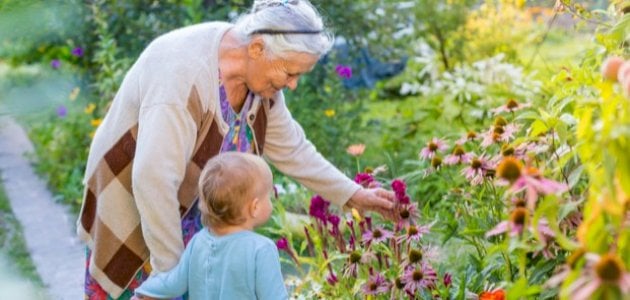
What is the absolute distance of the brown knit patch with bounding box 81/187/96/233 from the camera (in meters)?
2.92

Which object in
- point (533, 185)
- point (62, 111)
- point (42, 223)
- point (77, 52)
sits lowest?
point (62, 111)

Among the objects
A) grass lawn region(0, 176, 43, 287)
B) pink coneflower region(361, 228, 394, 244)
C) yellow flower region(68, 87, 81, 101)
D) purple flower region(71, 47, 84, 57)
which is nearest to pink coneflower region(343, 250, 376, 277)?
pink coneflower region(361, 228, 394, 244)

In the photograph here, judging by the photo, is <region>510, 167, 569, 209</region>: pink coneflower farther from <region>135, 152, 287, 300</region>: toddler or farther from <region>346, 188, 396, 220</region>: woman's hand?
<region>346, 188, 396, 220</region>: woman's hand

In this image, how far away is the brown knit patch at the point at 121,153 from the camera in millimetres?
2771

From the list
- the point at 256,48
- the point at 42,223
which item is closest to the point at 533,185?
the point at 256,48

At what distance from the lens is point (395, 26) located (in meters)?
6.55

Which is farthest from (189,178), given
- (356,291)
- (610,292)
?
(610,292)

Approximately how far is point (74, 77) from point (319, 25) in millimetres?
3965

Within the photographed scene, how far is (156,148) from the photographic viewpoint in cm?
256

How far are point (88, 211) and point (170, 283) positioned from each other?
0.48m

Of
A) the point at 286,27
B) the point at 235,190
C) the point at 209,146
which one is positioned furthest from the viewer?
the point at 209,146

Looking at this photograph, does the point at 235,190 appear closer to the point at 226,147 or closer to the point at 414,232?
the point at 226,147

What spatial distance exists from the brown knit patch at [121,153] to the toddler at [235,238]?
0.36 meters

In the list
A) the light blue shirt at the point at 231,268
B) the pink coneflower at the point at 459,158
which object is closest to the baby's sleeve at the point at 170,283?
the light blue shirt at the point at 231,268
